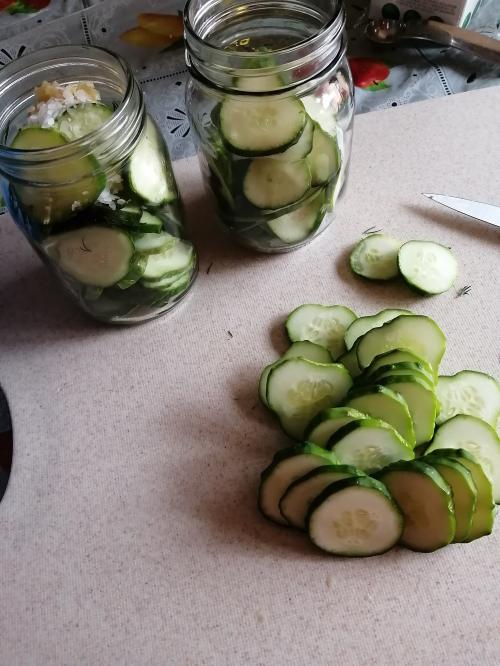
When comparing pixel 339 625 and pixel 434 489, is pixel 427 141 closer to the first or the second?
pixel 434 489

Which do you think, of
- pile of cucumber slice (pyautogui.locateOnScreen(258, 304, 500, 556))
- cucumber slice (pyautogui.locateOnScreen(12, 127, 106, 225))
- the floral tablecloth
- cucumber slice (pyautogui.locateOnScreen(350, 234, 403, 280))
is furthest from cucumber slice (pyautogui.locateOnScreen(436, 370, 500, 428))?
the floral tablecloth

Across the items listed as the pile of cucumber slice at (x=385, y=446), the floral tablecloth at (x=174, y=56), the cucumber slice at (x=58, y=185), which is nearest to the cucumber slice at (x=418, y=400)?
the pile of cucumber slice at (x=385, y=446)

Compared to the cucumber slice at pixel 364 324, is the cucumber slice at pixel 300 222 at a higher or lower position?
higher

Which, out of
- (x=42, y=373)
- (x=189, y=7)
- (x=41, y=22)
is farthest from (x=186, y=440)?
(x=41, y=22)

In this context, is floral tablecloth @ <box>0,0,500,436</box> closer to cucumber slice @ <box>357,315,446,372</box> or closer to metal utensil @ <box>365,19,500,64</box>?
metal utensil @ <box>365,19,500,64</box>

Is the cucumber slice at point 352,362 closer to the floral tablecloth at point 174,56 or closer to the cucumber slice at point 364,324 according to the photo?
the cucumber slice at point 364,324

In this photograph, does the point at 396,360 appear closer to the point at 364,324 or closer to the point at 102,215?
the point at 364,324
